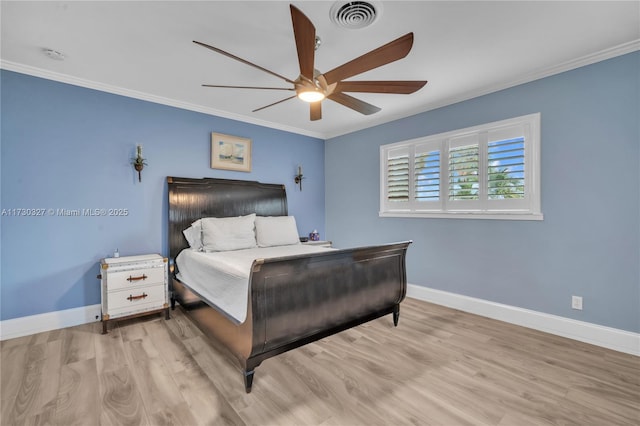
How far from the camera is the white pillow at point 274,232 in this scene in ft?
12.3

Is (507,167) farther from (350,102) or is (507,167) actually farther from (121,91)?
(121,91)

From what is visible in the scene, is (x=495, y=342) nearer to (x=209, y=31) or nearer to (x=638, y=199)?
(x=638, y=199)

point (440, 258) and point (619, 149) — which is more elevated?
point (619, 149)

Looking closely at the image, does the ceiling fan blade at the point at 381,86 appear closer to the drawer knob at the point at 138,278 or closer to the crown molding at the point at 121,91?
the crown molding at the point at 121,91

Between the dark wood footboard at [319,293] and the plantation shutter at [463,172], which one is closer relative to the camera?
the dark wood footboard at [319,293]

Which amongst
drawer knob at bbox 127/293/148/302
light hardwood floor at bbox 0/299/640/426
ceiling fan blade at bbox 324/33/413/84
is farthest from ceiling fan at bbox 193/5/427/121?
drawer knob at bbox 127/293/148/302

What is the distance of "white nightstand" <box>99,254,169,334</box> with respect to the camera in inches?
110

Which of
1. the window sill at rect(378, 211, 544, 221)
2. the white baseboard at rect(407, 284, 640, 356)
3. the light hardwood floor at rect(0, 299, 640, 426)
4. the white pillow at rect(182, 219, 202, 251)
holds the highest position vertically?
the window sill at rect(378, 211, 544, 221)

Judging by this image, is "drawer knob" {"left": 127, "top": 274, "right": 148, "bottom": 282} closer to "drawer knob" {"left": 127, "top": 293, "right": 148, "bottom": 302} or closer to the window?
"drawer knob" {"left": 127, "top": 293, "right": 148, "bottom": 302}

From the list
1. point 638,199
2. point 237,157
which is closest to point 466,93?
point 638,199

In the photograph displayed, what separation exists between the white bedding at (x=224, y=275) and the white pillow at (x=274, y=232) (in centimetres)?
18

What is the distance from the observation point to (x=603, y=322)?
254 centimetres


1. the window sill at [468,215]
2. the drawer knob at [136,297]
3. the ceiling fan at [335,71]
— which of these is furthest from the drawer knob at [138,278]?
the window sill at [468,215]

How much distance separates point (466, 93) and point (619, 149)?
1.52 m
